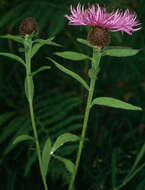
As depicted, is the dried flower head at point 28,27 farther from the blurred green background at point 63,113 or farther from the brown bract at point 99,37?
the blurred green background at point 63,113

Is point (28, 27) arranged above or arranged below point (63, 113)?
above

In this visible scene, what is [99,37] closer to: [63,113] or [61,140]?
[61,140]

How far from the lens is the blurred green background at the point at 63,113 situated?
1.09m

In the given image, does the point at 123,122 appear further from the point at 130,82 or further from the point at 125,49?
the point at 125,49

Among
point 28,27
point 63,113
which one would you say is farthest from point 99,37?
point 63,113

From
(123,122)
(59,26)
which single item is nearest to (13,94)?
(59,26)

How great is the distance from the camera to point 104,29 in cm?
Result: 68

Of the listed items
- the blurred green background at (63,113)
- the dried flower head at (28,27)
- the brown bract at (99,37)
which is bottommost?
the blurred green background at (63,113)

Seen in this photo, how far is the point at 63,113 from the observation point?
3.75ft

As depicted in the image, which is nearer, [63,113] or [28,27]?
[28,27]

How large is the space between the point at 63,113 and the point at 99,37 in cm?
53

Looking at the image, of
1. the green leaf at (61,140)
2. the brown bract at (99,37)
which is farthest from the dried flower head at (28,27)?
the green leaf at (61,140)

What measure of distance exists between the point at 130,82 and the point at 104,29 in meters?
0.92

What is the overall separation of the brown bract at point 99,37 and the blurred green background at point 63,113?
34 centimetres
